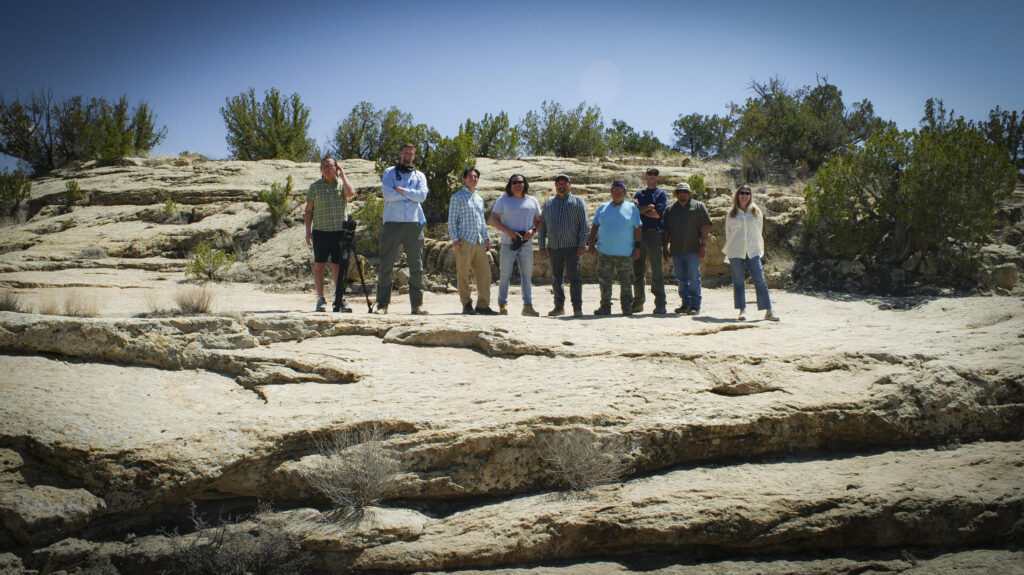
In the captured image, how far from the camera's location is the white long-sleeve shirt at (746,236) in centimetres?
748

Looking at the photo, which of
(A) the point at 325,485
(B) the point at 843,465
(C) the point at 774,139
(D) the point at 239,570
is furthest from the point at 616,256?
(C) the point at 774,139

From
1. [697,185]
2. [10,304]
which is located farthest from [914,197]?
[10,304]

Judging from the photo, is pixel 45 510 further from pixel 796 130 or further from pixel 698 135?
pixel 698 135

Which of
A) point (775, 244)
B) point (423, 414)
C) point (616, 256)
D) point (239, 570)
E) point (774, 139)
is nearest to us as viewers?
point (239, 570)

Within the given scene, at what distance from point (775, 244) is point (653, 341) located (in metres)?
8.48

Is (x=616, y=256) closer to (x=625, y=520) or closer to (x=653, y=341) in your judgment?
(x=653, y=341)

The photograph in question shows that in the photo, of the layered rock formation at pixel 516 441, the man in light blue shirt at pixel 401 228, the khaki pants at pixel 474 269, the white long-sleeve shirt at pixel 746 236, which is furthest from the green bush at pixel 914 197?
the man in light blue shirt at pixel 401 228

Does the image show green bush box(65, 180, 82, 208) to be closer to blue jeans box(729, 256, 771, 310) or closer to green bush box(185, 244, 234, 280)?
green bush box(185, 244, 234, 280)

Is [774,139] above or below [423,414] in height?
above

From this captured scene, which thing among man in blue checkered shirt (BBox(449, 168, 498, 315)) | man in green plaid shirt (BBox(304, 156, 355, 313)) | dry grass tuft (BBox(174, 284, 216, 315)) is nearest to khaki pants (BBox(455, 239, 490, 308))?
man in blue checkered shirt (BBox(449, 168, 498, 315))

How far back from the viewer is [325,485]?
403 cm

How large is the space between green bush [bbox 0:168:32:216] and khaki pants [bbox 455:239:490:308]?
51.2 ft

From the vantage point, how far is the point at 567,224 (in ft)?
24.2

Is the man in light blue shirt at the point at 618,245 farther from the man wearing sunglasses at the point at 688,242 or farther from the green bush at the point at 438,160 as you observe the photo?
the green bush at the point at 438,160
